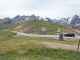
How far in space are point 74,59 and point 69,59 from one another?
0.68 m

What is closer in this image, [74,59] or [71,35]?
[74,59]

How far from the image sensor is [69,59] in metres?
10.6

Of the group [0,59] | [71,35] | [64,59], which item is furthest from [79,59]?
[71,35]

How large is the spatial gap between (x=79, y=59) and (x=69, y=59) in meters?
1.36

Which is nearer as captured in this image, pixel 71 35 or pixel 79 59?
pixel 79 59

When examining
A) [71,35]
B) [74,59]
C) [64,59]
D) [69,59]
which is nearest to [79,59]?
[74,59]

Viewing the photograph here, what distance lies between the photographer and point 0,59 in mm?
10773

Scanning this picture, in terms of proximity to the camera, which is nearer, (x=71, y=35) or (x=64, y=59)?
(x=64, y=59)

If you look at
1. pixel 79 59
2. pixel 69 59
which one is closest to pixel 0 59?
pixel 69 59

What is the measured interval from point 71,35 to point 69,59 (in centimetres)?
3269

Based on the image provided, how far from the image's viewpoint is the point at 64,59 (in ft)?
34.7

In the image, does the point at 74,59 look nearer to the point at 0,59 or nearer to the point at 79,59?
the point at 79,59

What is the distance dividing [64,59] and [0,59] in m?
8.96

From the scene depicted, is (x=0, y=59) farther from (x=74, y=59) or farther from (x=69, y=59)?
(x=74, y=59)
